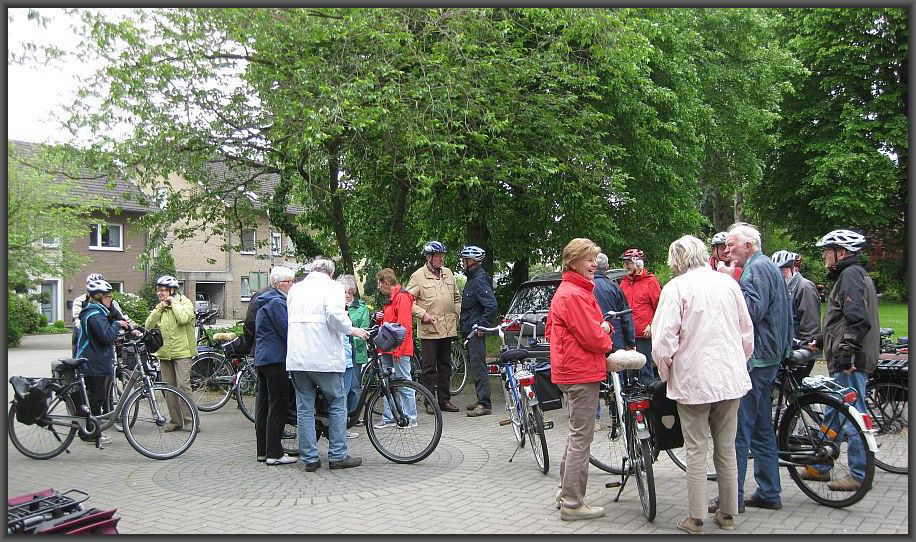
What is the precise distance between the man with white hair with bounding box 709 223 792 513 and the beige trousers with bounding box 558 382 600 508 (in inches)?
40.5

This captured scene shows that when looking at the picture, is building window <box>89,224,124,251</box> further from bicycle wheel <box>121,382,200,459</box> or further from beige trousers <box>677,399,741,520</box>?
beige trousers <box>677,399,741,520</box>

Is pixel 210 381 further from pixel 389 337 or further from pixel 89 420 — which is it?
pixel 389 337

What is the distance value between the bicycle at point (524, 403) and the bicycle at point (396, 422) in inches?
29.6

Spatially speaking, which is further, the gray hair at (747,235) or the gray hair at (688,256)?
the gray hair at (747,235)

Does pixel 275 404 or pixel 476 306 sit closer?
pixel 275 404

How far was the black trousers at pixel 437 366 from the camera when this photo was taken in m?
10.1

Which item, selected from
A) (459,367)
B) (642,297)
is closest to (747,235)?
(642,297)

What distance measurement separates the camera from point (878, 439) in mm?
6844

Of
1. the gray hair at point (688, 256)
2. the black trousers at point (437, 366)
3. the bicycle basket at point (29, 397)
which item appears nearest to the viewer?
the gray hair at point (688, 256)

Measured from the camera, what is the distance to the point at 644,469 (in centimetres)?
542

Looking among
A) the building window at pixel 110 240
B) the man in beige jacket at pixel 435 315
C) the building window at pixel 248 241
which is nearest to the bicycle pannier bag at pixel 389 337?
the man in beige jacket at pixel 435 315

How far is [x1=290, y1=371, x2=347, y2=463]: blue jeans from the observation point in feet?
23.9

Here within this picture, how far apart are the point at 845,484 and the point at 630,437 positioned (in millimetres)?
1634

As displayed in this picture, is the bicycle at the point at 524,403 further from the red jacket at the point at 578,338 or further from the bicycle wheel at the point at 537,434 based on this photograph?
the red jacket at the point at 578,338
